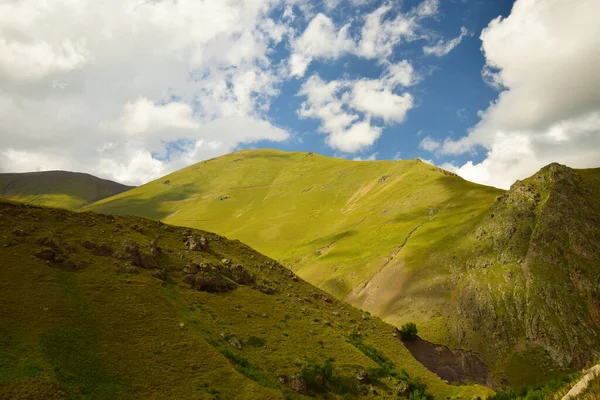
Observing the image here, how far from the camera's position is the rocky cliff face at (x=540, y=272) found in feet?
266

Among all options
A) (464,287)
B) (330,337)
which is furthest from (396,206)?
(330,337)

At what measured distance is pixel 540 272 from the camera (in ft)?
295

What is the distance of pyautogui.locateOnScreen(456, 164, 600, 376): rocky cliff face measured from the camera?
266ft

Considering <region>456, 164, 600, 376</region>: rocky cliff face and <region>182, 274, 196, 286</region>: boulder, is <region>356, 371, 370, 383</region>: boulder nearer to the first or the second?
<region>182, 274, 196, 286</region>: boulder

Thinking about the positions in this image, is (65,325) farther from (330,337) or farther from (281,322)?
(330,337)

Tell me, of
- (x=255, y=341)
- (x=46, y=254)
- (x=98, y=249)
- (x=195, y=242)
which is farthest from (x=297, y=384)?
(x=46, y=254)

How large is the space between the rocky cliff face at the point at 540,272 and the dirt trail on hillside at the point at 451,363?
8394 millimetres

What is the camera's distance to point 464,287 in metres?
96.3

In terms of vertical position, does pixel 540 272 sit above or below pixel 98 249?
below

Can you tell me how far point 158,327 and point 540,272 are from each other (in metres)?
89.4

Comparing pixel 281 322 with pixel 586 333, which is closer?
pixel 281 322

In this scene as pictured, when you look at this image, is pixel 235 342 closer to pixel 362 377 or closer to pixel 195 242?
pixel 362 377

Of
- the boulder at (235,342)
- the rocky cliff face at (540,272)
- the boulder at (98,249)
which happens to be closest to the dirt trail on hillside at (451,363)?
the rocky cliff face at (540,272)

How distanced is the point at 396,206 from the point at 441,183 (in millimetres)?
21254
